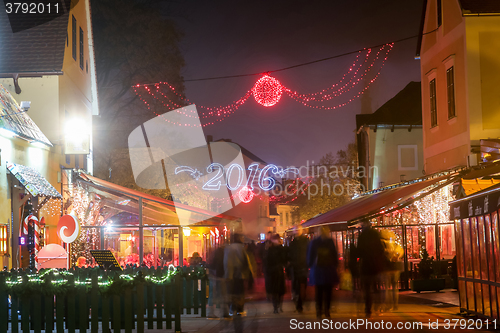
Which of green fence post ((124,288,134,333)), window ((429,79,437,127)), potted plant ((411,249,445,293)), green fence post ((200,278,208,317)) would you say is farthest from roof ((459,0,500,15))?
green fence post ((124,288,134,333))

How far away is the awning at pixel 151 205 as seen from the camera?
18500mm

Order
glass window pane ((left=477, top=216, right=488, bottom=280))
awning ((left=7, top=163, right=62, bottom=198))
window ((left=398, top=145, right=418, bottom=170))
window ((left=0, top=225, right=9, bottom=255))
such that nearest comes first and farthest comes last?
glass window pane ((left=477, top=216, right=488, bottom=280))
window ((left=0, top=225, right=9, bottom=255))
awning ((left=7, top=163, right=62, bottom=198))
window ((left=398, top=145, right=418, bottom=170))

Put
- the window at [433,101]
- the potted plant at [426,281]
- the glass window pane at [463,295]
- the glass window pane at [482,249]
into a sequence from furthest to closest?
the window at [433,101]
the potted plant at [426,281]
the glass window pane at [463,295]
the glass window pane at [482,249]

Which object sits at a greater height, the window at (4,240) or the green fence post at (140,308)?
the window at (4,240)

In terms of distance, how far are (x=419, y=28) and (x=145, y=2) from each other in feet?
53.2

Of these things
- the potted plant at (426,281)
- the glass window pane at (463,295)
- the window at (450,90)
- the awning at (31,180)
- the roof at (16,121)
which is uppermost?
the window at (450,90)

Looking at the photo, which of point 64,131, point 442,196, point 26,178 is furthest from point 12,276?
point 442,196

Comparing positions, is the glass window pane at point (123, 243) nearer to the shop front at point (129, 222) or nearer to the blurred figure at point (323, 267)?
the shop front at point (129, 222)

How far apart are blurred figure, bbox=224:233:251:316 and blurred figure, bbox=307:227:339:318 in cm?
134

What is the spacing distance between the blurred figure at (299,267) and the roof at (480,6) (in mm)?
8270

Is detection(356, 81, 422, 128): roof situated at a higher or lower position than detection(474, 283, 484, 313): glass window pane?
higher

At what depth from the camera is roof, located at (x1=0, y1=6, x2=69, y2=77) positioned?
18.2 metres

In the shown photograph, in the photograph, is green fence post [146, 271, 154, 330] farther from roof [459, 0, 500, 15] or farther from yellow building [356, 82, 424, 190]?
yellow building [356, 82, 424, 190]

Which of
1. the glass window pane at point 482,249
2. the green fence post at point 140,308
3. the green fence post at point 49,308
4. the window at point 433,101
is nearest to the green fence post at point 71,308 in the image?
the green fence post at point 49,308
